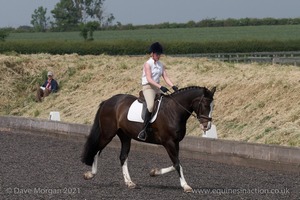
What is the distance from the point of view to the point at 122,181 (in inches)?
610

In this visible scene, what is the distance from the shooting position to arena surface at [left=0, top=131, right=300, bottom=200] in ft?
44.8

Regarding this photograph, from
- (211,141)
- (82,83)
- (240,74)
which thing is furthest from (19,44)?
(211,141)

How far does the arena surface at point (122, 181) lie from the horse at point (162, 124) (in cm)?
39

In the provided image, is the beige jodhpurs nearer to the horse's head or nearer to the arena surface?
the horse's head

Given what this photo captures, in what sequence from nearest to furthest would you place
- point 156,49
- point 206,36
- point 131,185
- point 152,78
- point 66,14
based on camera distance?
point 131,185 < point 156,49 < point 152,78 < point 206,36 < point 66,14

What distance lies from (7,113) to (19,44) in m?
48.2

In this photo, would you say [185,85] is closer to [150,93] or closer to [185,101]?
[150,93]

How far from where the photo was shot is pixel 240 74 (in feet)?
86.8

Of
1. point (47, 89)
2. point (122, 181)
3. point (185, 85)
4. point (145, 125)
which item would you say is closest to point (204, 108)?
point (145, 125)

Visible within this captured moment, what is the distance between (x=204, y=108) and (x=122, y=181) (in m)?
2.15

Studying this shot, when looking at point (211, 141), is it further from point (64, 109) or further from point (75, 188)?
point (64, 109)

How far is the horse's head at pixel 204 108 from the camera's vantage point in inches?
562

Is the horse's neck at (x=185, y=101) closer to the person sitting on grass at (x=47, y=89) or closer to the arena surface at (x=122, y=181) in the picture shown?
the arena surface at (x=122, y=181)

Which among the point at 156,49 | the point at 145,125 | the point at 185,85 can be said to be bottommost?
the point at 185,85
